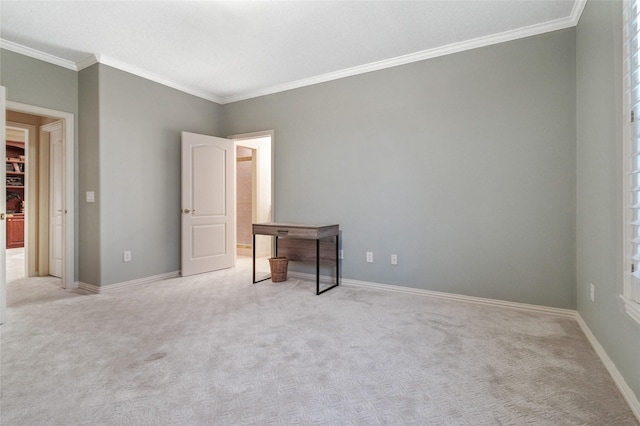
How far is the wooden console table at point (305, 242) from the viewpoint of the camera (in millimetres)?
3545

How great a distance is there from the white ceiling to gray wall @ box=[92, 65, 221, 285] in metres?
0.35

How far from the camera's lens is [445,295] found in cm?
334

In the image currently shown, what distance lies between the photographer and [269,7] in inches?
104

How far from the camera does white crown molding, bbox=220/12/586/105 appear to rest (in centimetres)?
283

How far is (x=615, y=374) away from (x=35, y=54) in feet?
17.8

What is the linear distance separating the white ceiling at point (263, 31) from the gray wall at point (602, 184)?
23.9 inches

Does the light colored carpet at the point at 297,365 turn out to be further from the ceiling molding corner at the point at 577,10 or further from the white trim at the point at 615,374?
the ceiling molding corner at the point at 577,10

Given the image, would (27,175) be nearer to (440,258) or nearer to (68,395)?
(68,395)

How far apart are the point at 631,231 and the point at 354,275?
8.59 ft

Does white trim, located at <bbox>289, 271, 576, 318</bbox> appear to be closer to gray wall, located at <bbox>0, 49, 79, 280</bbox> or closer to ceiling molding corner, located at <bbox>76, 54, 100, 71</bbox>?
gray wall, located at <bbox>0, 49, 79, 280</bbox>

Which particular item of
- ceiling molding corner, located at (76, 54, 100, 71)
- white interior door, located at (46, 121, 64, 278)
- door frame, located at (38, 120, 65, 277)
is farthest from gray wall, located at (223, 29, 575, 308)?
door frame, located at (38, 120, 65, 277)

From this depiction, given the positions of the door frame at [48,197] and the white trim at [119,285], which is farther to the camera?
the door frame at [48,197]

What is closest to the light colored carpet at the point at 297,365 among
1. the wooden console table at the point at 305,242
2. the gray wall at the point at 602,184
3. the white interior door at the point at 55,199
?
the gray wall at the point at 602,184

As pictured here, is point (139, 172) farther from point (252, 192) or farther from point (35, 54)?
point (252, 192)
